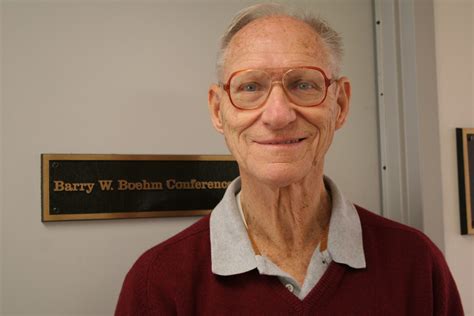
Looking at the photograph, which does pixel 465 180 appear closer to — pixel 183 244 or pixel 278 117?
pixel 278 117

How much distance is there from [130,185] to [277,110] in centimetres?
52

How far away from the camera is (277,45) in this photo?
82 centimetres

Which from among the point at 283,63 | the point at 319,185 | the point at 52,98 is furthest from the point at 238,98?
the point at 52,98

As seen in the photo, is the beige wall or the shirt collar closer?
the shirt collar

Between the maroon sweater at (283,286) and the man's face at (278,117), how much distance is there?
0.74 feet

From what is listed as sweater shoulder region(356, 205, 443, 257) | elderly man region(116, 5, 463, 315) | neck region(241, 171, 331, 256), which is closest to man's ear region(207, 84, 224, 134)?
elderly man region(116, 5, 463, 315)

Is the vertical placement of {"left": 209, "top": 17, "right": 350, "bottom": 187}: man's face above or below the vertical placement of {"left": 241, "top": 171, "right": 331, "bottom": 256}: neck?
above

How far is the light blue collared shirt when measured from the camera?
0.85 metres

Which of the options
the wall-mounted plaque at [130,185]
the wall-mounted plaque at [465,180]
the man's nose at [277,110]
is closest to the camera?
the man's nose at [277,110]

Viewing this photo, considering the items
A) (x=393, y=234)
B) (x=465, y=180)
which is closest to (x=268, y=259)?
(x=393, y=234)

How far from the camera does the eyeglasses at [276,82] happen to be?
32.1 inches

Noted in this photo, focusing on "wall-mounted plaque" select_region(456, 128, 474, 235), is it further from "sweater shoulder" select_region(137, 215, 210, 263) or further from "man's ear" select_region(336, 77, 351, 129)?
"sweater shoulder" select_region(137, 215, 210, 263)

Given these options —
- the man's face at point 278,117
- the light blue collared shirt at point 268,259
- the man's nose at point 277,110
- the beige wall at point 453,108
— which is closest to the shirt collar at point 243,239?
the light blue collared shirt at point 268,259

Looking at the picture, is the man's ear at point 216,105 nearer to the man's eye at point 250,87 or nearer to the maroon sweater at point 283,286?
the man's eye at point 250,87
